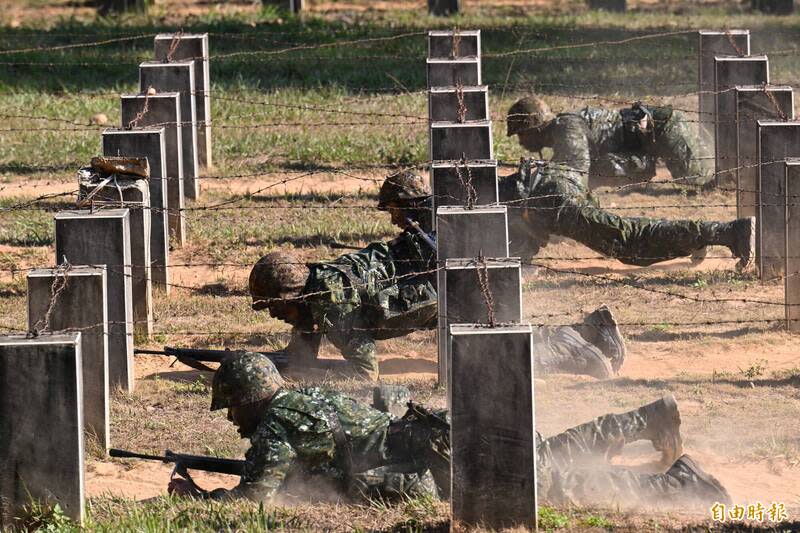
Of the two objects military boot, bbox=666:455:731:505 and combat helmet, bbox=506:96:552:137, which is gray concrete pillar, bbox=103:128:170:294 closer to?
combat helmet, bbox=506:96:552:137

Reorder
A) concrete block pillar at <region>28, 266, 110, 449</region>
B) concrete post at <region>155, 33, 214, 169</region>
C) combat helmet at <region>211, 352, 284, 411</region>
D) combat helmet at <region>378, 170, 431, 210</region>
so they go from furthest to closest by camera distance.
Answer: concrete post at <region>155, 33, 214, 169</region>
combat helmet at <region>378, 170, 431, 210</region>
concrete block pillar at <region>28, 266, 110, 449</region>
combat helmet at <region>211, 352, 284, 411</region>

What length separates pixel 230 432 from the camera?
337 inches

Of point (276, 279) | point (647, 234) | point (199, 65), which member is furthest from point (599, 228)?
point (199, 65)

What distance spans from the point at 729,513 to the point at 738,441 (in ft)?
4.18

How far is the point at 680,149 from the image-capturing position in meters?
14.0

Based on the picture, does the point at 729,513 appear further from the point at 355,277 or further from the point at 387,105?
the point at 387,105

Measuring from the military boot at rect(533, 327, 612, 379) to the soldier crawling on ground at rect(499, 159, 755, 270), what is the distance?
6.41 ft

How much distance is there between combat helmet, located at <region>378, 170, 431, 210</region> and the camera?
10.5 meters

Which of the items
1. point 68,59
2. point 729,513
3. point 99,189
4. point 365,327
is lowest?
point 729,513

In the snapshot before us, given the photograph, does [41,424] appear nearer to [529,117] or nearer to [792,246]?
[792,246]

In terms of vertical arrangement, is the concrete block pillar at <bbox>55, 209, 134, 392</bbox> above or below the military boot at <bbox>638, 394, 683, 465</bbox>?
above

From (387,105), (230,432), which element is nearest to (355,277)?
(230,432)

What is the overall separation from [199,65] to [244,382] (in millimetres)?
8071

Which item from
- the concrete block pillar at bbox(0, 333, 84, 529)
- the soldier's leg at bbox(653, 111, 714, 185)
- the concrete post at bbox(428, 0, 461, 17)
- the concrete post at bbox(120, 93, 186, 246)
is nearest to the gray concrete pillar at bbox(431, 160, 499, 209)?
the concrete block pillar at bbox(0, 333, 84, 529)
